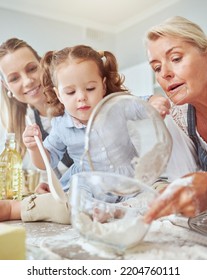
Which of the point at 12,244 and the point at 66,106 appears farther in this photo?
the point at 66,106

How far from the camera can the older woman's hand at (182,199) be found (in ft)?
2.02

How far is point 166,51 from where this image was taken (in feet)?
2.84

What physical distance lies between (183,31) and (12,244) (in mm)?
626

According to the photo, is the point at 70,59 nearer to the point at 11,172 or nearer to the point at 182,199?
the point at 11,172

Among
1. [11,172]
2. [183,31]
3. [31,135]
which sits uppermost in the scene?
[183,31]

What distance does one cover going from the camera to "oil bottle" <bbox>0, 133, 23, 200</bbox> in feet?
3.33

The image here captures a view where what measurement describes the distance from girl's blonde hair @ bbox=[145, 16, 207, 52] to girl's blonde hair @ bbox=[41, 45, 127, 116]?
0.14m

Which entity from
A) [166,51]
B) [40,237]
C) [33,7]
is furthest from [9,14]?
[40,237]

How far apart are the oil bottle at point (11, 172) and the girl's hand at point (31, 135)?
8cm

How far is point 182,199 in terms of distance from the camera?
64 cm

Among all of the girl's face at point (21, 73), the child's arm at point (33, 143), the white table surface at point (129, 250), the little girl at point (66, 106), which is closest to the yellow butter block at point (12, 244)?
the white table surface at point (129, 250)

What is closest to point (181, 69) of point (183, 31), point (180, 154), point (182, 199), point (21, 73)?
point (183, 31)

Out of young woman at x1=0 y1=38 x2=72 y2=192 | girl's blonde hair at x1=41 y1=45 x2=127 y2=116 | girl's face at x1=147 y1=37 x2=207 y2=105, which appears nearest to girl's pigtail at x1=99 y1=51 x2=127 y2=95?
girl's blonde hair at x1=41 y1=45 x2=127 y2=116

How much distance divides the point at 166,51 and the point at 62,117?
0.33 meters
